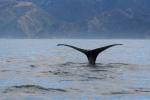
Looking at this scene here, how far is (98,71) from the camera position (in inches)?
1526

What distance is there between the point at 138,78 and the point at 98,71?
4.75m

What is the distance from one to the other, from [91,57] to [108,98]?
19.8 metres

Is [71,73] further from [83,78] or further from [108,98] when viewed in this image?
[108,98]

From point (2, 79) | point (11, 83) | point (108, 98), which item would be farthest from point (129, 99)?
point (2, 79)

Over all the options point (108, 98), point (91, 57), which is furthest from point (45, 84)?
point (91, 57)

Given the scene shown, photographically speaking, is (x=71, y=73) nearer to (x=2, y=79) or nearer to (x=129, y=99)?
(x=2, y=79)

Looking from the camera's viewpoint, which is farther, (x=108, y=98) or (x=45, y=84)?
(x=45, y=84)

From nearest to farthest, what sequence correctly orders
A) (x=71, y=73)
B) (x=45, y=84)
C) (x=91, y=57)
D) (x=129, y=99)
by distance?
(x=129, y=99) < (x=45, y=84) < (x=71, y=73) < (x=91, y=57)

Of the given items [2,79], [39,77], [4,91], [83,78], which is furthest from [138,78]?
[4,91]

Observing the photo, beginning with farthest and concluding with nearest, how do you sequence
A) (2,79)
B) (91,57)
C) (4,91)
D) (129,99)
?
1. (91,57)
2. (2,79)
3. (4,91)
4. (129,99)

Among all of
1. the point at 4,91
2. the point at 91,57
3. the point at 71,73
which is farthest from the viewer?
the point at 91,57

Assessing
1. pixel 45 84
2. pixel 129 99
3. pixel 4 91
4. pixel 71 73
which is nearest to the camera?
pixel 129 99

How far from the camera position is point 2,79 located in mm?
32688

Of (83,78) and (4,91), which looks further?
(83,78)
